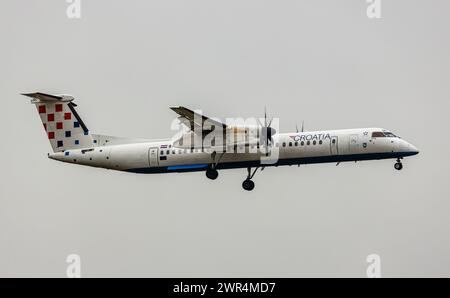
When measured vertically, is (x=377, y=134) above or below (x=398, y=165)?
above

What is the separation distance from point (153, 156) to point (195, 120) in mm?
2680

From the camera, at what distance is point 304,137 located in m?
35.2

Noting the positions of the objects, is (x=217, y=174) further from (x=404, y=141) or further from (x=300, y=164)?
(x=404, y=141)

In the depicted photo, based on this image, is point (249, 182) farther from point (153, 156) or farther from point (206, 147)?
point (153, 156)

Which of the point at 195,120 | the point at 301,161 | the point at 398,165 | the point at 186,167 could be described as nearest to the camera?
the point at 195,120

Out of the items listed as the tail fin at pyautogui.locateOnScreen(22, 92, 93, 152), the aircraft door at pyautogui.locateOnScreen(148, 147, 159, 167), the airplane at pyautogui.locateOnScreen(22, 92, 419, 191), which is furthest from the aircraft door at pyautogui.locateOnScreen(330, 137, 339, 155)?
the tail fin at pyautogui.locateOnScreen(22, 92, 93, 152)

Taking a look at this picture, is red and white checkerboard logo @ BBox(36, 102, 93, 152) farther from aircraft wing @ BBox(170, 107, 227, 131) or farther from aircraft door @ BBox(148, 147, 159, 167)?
aircraft wing @ BBox(170, 107, 227, 131)

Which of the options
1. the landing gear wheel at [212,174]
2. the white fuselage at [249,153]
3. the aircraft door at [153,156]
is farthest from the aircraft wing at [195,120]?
the aircraft door at [153,156]

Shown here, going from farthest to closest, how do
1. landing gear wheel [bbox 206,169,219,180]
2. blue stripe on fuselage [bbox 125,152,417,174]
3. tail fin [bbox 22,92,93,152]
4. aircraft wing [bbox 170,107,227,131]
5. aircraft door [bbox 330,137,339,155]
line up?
1. tail fin [bbox 22,92,93,152]
2. landing gear wheel [bbox 206,169,219,180]
3. blue stripe on fuselage [bbox 125,152,417,174]
4. aircraft door [bbox 330,137,339,155]
5. aircraft wing [bbox 170,107,227,131]

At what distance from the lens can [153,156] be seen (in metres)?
36.5

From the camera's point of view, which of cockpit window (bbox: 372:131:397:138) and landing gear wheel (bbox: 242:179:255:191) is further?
landing gear wheel (bbox: 242:179:255:191)

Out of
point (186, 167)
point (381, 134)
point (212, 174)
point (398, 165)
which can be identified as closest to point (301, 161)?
point (381, 134)

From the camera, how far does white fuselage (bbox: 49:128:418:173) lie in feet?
115

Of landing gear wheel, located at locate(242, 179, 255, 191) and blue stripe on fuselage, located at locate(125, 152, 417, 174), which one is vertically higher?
blue stripe on fuselage, located at locate(125, 152, 417, 174)
